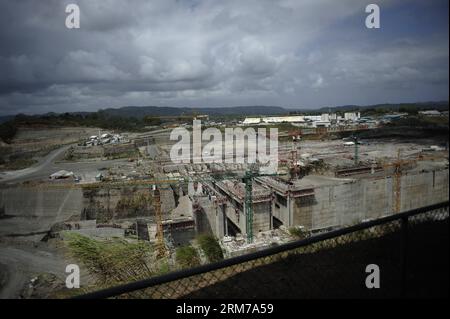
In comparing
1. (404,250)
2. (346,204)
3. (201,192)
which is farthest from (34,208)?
(404,250)

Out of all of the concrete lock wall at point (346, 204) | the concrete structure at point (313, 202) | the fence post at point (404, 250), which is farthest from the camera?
the concrete lock wall at point (346, 204)

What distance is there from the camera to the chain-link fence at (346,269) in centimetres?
137

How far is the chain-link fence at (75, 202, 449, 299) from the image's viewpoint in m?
1.37

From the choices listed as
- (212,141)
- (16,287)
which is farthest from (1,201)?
(212,141)

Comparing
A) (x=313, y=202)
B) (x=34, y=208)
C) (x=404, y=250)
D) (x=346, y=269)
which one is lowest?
(x=313, y=202)

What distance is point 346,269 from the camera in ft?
7.38

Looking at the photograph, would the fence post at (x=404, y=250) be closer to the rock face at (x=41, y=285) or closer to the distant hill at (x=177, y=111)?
the rock face at (x=41, y=285)

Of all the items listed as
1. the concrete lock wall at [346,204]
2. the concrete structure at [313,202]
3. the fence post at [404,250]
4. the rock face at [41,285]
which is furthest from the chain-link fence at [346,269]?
the concrete lock wall at [346,204]

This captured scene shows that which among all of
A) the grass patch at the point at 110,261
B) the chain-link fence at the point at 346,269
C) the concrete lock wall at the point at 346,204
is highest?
the chain-link fence at the point at 346,269

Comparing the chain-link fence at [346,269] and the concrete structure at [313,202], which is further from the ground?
the chain-link fence at [346,269]

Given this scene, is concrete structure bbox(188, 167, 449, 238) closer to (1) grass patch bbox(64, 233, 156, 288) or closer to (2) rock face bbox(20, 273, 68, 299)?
(2) rock face bbox(20, 273, 68, 299)

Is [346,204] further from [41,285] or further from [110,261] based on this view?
[110,261]
